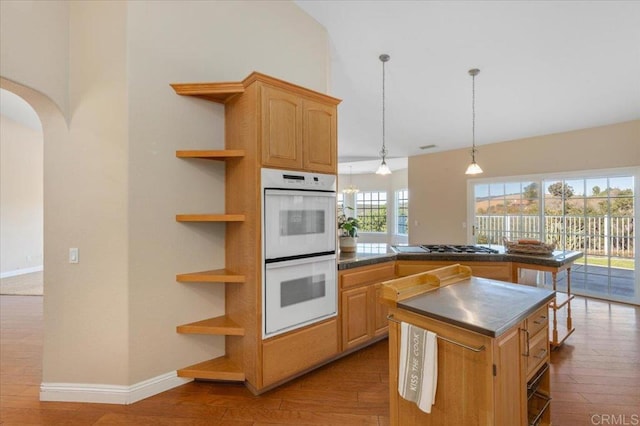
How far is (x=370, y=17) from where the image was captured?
317cm

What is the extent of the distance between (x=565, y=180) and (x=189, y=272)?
19.5 ft

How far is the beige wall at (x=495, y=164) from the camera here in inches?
175

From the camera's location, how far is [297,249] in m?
2.36

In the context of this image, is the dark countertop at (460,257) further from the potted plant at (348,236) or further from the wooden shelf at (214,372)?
the wooden shelf at (214,372)

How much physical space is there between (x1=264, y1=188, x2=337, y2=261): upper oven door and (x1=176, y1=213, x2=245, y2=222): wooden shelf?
0.79ft

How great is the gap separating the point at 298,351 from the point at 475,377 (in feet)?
4.67

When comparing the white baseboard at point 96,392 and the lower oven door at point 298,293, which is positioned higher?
the lower oven door at point 298,293

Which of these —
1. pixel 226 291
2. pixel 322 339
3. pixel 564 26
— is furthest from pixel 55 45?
pixel 564 26

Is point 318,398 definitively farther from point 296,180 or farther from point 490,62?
point 490,62

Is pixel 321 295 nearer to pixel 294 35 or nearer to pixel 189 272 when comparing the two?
pixel 189 272

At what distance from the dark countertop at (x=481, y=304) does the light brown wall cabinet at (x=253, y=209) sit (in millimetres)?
1155

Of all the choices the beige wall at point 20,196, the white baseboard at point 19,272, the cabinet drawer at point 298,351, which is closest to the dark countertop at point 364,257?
the cabinet drawer at point 298,351

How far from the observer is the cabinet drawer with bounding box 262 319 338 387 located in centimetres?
220

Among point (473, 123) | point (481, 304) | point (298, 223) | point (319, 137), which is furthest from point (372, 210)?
point (481, 304)
